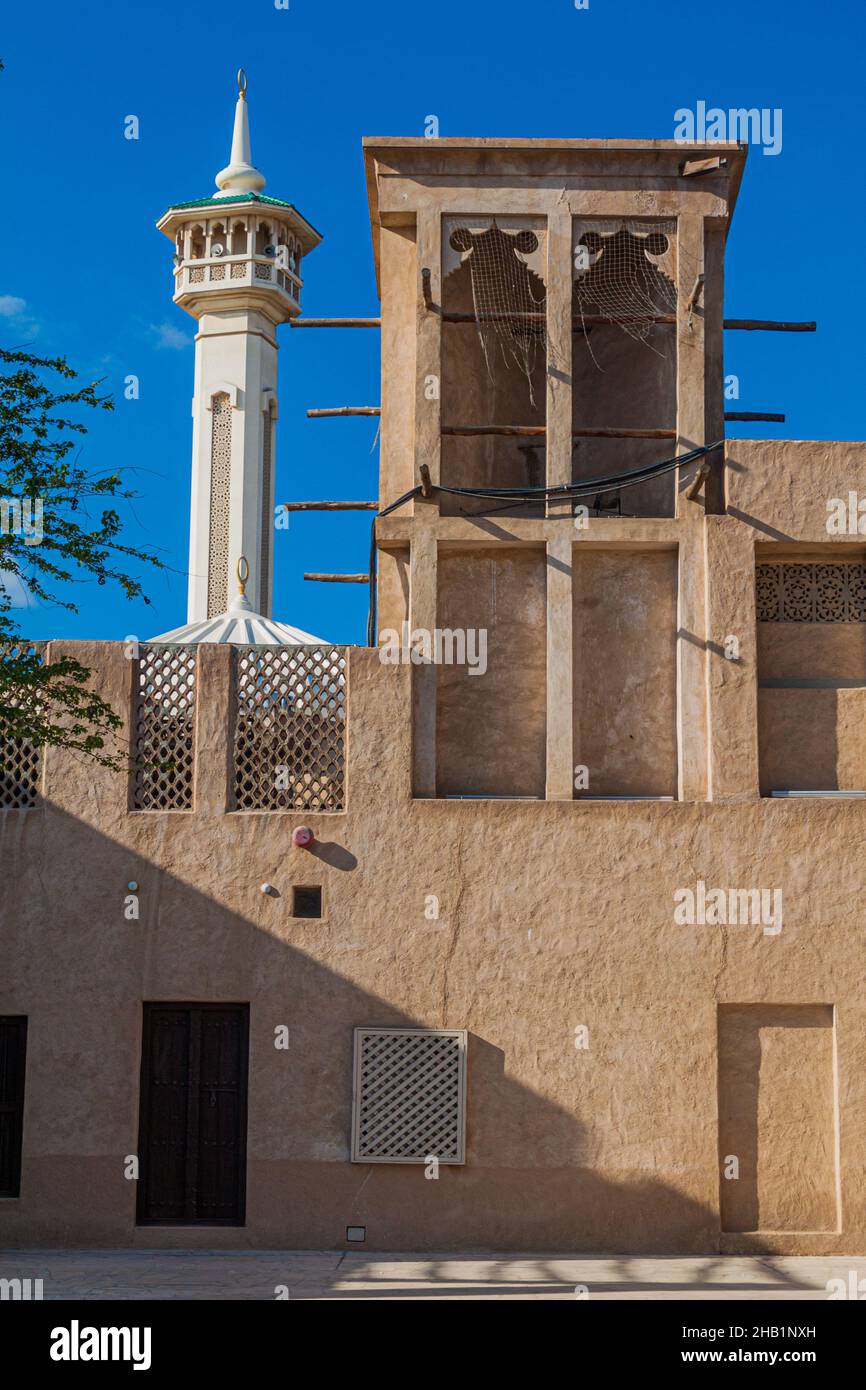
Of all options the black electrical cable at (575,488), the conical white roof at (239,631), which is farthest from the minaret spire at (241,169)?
the black electrical cable at (575,488)

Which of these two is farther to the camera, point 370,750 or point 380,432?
point 380,432

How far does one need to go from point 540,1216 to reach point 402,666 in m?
4.01

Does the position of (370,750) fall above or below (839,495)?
below

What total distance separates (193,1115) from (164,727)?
2800 mm

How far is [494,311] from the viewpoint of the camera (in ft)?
48.0

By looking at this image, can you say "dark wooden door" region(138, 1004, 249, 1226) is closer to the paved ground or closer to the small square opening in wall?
the paved ground

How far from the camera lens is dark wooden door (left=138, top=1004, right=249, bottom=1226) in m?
12.5

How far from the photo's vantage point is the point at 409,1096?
12414 millimetres

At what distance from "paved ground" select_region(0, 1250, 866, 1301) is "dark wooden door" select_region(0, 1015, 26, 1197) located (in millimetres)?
560

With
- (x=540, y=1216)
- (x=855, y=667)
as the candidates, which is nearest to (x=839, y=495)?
(x=855, y=667)

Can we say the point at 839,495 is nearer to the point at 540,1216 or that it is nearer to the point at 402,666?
the point at 402,666

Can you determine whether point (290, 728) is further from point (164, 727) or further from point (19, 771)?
point (19, 771)

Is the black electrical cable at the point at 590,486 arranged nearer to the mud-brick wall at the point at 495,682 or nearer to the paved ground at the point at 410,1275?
the mud-brick wall at the point at 495,682

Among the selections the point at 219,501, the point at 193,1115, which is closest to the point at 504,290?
the point at 193,1115
